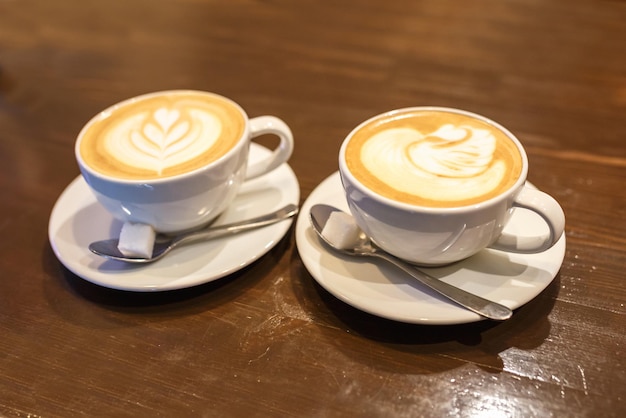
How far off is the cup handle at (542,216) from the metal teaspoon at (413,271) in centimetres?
9

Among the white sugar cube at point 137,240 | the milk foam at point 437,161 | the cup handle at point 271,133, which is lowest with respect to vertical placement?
the white sugar cube at point 137,240

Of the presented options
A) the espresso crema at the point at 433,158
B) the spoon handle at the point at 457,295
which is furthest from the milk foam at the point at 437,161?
the spoon handle at the point at 457,295

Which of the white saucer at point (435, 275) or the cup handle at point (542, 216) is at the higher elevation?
the cup handle at point (542, 216)

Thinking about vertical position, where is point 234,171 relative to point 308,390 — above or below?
above

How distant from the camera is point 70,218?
84 centimetres

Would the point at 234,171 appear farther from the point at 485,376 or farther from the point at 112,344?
the point at 485,376

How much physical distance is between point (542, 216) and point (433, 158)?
0.15 m

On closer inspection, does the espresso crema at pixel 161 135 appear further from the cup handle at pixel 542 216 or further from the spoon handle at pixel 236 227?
the cup handle at pixel 542 216

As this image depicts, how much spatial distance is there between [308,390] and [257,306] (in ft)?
0.48

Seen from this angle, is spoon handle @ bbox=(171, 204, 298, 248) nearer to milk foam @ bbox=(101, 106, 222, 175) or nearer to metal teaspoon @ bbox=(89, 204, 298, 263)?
metal teaspoon @ bbox=(89, 204, 298, 263)

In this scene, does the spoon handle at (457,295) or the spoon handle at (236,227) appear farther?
the spoon handle at (236,227)

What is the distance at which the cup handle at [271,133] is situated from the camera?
2.66 ft

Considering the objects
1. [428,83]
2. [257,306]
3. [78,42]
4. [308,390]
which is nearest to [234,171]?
[257,306]

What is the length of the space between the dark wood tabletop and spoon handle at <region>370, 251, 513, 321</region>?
0.13 ft
